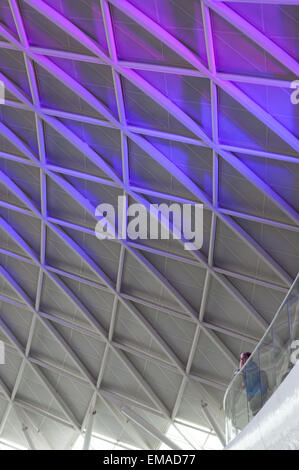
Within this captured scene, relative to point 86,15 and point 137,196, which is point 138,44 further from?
point 137,196

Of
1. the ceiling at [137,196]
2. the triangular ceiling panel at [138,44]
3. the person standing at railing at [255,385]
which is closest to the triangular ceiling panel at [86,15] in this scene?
the ceiling at [137,196]

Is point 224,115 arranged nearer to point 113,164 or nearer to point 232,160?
point 232,160

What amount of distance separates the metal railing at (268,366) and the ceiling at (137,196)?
955 cm

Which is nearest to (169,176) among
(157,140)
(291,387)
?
(157,140)

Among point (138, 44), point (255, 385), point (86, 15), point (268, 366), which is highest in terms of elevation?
point (86, 15)

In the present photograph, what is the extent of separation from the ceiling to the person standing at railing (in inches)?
394

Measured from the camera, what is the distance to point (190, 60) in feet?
73.9

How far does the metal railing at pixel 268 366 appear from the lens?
43.1 feet

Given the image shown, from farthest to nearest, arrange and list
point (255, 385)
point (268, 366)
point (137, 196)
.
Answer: point (137, 196) → point (255, 385) → point (268, 366)

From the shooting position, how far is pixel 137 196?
31344 millimetres

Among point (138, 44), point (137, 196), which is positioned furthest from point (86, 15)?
point (137, 196)

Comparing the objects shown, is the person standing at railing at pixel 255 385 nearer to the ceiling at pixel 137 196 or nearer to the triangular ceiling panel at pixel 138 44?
the ceiling at pixel 137 196

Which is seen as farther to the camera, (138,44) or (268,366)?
(138,44)

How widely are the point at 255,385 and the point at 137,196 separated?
16.5m
